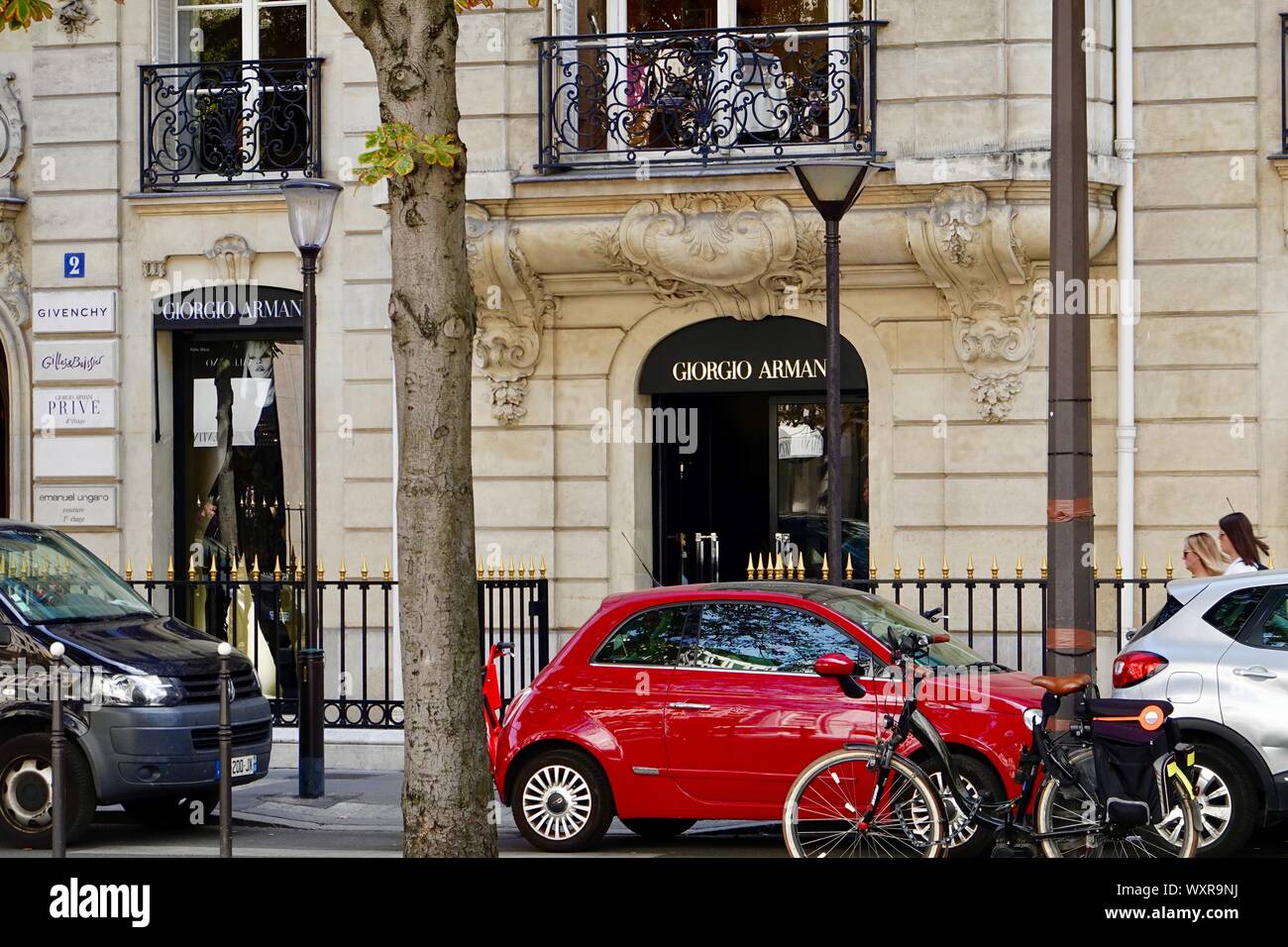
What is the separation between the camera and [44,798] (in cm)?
1137

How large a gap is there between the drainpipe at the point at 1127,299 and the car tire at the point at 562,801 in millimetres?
6583

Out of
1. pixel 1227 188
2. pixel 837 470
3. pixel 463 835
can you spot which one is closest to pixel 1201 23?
pixel 1227 188

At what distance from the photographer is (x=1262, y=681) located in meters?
10.3

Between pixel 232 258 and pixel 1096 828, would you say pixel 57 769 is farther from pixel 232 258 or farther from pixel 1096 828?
pixel 232 258

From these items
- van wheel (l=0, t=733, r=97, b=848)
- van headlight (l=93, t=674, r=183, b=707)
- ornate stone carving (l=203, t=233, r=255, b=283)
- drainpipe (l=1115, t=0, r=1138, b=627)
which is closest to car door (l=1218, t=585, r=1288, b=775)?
drainpipe (l=1115, t=0, r=1138, b=627)

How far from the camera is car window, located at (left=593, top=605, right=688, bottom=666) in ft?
36.3

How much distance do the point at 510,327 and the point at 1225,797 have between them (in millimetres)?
8619

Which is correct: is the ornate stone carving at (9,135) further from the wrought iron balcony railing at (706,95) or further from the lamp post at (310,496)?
the lamp post at (310,496)

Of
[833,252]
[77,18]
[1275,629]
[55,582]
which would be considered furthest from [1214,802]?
[77,18]

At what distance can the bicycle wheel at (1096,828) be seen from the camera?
8617mm

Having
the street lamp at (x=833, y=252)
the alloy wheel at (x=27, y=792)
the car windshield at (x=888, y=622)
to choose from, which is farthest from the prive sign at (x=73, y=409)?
the car windshield at (x=888, y=622)

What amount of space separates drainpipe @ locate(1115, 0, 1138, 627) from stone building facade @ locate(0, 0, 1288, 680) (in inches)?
3.4

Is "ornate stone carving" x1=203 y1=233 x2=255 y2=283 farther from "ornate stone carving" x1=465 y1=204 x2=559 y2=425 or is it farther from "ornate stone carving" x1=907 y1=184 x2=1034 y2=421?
"ornate stone carving" x1=907 y1=184 x2=1034 y2=421

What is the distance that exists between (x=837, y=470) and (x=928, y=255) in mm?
3699
